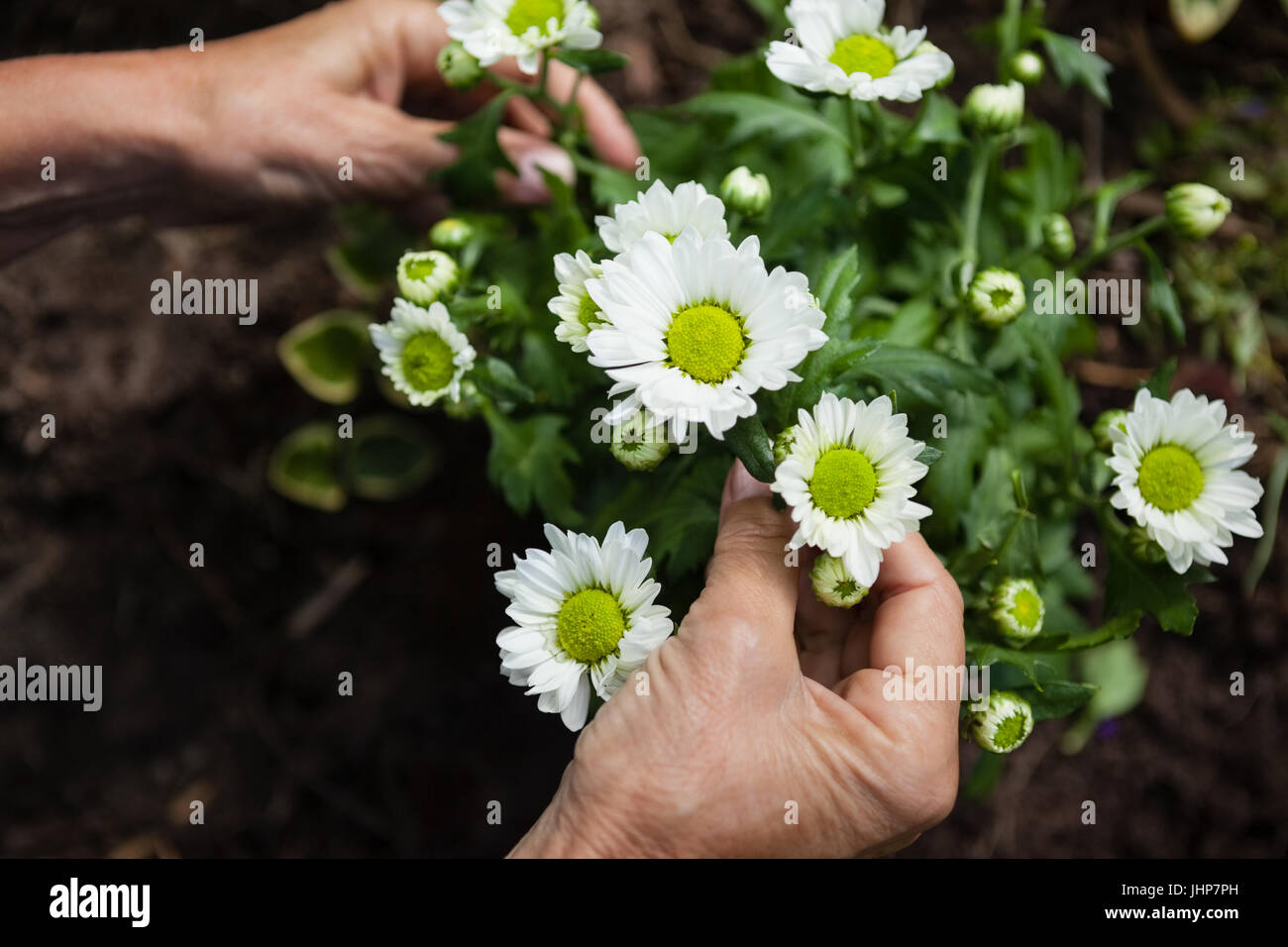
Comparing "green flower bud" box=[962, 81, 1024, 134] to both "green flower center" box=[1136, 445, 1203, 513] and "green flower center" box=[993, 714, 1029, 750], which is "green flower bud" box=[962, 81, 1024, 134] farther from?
"green flower center" box=[993, 714, 1029, 750]

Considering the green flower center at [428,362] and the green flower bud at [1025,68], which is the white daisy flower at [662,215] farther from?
the green flower bud at [1025,68]

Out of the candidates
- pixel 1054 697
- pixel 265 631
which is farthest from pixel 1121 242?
pixel 265 631

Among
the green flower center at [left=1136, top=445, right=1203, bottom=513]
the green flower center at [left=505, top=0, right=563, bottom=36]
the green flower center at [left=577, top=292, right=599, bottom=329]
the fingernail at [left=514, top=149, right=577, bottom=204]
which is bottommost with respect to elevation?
the green flower center at [left=1136, top=445, right=1203, bottom=513]

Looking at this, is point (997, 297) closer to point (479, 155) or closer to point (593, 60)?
point (593, 60)

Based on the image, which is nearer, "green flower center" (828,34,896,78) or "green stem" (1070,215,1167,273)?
"green flower center" (828,34,896,78)

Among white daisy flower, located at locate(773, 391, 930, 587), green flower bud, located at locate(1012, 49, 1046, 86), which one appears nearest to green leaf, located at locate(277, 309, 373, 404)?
white daisy flower, located at locate(773, 391, 930, 587)

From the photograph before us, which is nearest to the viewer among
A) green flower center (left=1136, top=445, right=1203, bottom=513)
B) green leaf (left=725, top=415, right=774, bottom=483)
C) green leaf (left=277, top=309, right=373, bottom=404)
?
green leaf (left=725, top=415, right=774, bottom=483)

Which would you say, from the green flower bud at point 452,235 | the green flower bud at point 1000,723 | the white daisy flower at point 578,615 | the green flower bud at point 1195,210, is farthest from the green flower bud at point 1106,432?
the green flower bud at point 452,235
